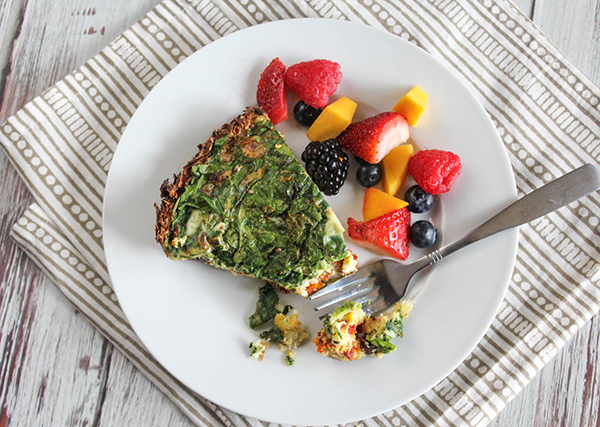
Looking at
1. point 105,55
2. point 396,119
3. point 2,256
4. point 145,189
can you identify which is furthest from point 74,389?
point 396,119

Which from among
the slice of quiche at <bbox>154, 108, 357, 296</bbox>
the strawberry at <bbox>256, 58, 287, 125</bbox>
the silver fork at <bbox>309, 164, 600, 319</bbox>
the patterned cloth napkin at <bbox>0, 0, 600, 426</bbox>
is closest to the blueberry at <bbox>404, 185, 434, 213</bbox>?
the silver fork at <bbox>309, 164, 600, 319</bbox>

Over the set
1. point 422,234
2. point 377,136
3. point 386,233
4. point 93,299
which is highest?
point 377,136

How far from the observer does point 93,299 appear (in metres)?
3.59

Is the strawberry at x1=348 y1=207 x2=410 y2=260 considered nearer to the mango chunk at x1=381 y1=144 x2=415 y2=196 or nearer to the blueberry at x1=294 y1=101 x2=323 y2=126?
the mango chunk at x1=381 y1=144 x2=415 y2=196

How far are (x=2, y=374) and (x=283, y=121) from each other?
293 centimetres

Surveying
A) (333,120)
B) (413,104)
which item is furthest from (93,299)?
(413,104)

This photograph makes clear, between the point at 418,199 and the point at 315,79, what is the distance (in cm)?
110

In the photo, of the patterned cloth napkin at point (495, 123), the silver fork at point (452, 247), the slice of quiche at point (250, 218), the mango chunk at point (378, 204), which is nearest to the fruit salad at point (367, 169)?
the mango chunk at point (378, 204)

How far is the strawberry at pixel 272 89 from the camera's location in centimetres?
333

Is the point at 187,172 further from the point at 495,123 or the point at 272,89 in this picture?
the point at 495,123

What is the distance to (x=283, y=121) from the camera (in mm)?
3564

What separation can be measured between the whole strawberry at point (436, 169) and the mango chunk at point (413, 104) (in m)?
0.27

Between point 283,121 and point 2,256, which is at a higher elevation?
point 283,121

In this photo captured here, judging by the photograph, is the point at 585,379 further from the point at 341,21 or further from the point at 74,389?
the point at 74,389
